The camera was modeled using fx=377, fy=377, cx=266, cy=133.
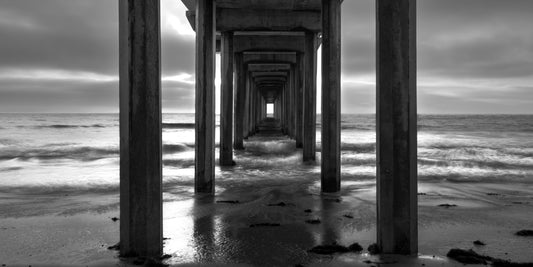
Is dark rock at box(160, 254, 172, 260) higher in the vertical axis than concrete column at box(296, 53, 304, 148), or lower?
lower

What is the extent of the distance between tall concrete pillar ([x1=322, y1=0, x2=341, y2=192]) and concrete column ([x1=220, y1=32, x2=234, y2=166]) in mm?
4855

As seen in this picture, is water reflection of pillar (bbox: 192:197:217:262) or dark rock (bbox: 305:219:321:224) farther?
dark rock (bbox: 305:219:321:224)

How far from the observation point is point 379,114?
3742 millimetres

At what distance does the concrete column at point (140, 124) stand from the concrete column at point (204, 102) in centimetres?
367

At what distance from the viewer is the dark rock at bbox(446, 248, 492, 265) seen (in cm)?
366

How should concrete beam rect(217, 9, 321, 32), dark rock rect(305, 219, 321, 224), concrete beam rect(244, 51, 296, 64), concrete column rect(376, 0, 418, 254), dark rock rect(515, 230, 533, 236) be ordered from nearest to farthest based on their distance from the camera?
concrete column rect(376, 0, 418, 254) < dark rock rect(515, 230, 533, 236) < dark rock rect(305, 219, 321, 224) < concrete beam rect(217, 9, 321, 32) < concrete beam rect(244, 51, 296, 64)

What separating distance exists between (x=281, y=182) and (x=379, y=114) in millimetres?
5684

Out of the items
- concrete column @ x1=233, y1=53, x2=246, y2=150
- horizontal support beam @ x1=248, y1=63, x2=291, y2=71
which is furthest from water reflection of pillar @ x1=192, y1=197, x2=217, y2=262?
horizontal support beam @ x1=248, y1=63, x2=291, y2=71

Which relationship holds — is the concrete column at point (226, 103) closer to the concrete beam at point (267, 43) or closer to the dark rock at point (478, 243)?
the concrete beam at point (267, 43)

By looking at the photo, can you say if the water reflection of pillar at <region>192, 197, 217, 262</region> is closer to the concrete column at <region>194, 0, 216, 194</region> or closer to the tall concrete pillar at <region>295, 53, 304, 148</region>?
the concrete column at <region>194, 0, 216, 194</region>

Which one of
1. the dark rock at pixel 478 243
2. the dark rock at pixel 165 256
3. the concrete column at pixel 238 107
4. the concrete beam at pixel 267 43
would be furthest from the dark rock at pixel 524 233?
the concrete beam at pixel 267 43

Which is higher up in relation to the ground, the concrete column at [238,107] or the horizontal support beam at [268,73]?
the horizontal support beam at [268,73]

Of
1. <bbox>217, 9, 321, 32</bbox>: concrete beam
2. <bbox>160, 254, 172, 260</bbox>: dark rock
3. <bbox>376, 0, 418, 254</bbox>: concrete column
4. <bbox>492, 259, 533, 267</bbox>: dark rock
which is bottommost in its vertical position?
<bbox>492, 259, 533, 267</bbox>: dark rock

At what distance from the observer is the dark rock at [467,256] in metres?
3.66
